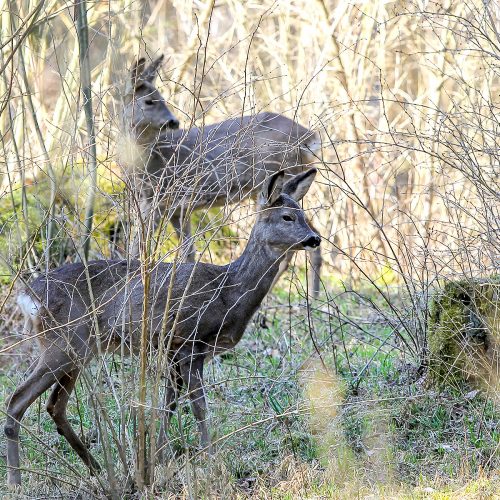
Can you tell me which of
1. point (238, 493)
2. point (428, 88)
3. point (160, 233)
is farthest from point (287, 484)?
point (428, 88)

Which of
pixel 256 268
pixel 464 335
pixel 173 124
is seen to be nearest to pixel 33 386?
pixel 256 268

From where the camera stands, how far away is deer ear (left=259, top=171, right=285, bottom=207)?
6.57m

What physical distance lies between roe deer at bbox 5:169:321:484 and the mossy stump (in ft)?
3.45

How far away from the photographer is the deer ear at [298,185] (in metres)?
6.79

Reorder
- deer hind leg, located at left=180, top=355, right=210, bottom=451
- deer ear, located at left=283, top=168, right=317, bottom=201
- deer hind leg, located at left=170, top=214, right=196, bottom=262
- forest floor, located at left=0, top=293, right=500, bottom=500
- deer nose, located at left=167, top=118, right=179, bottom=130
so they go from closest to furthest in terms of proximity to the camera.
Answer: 1. deer hind leg, located at left=170, top=214, right=196, bottom=262
2. forest floor, located at left=0, top=293, right=500, bottom=500
3. deer hind leg, located at left=180, top=355, right=210, bottom=451
4. deer ear, located at left=283, top=168, right=317, bottom=201
5. deer nose, located at left=167, top=118, right=179, bottom=130

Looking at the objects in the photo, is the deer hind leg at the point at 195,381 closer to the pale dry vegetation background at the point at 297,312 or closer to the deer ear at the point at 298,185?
the pale dry vegetation background at the point at 297,312

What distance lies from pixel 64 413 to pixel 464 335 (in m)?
2.77

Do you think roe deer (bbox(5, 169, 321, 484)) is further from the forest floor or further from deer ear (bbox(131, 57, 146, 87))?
deer ear (bbox(131, 57, 146, 87))

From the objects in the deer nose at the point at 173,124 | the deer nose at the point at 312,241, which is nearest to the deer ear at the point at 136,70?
the deer nose at the point at 173,124

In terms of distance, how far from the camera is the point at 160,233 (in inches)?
183

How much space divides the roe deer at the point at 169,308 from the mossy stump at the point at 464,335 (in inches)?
41.4

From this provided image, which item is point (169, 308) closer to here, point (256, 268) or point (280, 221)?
point (256, 268)

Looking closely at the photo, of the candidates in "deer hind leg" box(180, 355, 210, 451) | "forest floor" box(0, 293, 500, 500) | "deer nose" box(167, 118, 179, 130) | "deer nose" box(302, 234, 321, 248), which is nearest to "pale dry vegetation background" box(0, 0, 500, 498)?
"forest floor" box(0, 293, 500, 500)

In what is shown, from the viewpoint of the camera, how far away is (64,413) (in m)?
6.05
